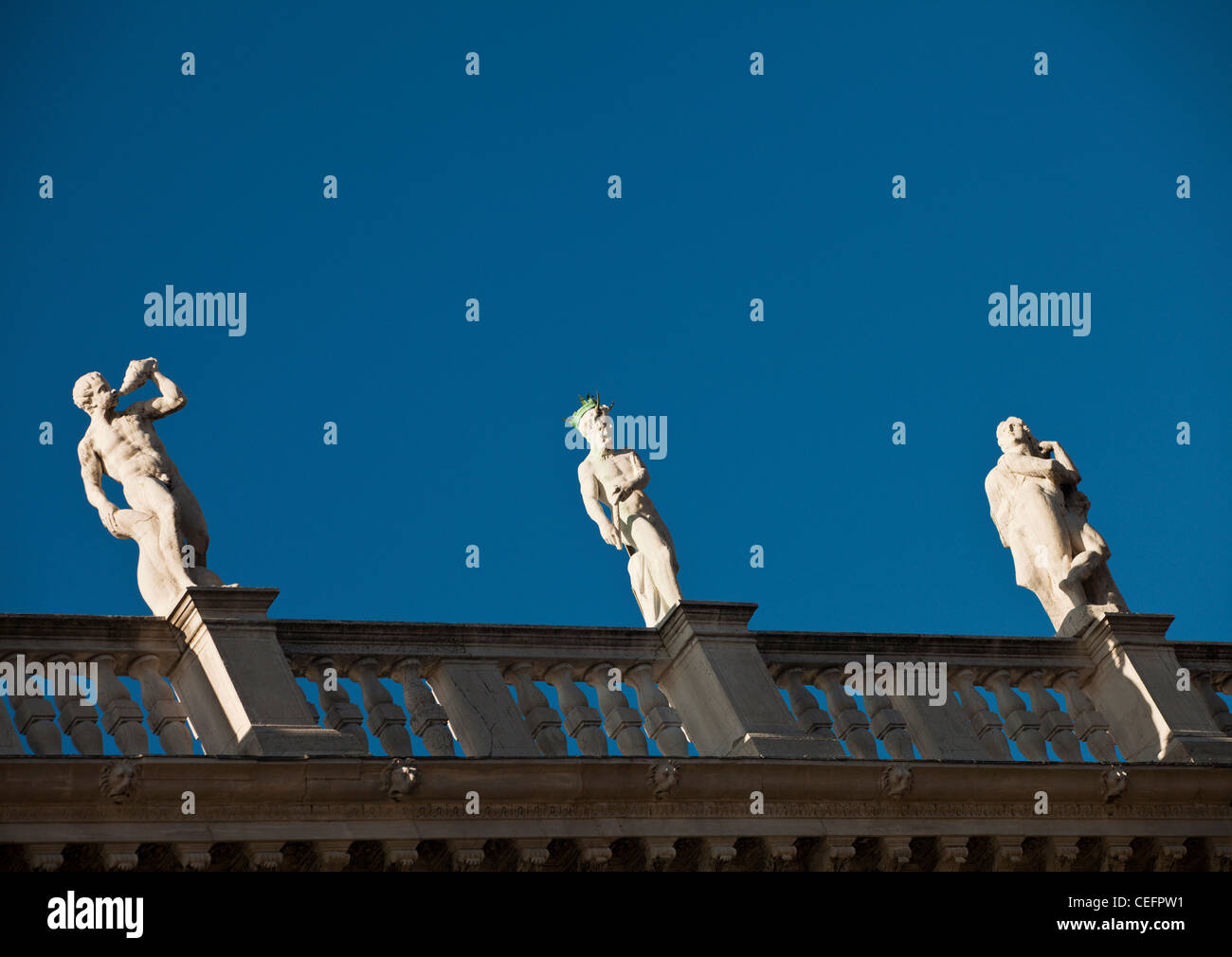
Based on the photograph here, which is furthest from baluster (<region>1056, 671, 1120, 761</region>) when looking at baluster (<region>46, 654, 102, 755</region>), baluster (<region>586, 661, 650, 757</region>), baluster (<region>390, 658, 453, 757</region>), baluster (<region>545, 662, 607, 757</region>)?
baluster (<region>46, 654, 102, 755</region>)

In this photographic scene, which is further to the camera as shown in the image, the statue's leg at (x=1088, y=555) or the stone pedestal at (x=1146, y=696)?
the statue's leg at (x=1088, y=555)

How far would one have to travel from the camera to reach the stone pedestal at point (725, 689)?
74.4 feet

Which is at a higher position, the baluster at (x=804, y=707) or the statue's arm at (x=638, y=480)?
the statue's arm at (x=638, y=480)

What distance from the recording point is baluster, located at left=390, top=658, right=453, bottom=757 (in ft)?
70.7

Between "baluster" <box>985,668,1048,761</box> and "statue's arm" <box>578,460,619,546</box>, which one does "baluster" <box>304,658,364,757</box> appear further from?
"baluster" <box>985,668,1048,761</box>

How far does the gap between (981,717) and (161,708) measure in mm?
7844

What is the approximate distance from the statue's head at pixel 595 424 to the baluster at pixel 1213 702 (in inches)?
252

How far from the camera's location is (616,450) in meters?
24.9

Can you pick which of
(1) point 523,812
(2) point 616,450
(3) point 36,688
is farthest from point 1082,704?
(3) point 36,688

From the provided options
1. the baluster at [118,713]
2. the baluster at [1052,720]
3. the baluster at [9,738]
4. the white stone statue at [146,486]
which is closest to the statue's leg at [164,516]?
the white stone statue at [146,486]

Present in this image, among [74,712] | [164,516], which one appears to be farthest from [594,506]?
[74,712]

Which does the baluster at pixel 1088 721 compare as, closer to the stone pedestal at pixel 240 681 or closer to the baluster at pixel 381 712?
the baluster at pixel 381 712
